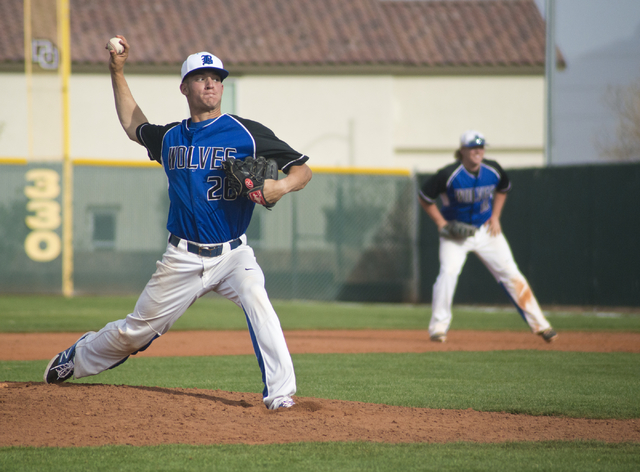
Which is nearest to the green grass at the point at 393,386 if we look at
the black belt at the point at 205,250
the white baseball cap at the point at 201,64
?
the black belt at the point at 205,250

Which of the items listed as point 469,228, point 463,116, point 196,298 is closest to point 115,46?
point 196,298

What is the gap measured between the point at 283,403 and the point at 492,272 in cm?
462

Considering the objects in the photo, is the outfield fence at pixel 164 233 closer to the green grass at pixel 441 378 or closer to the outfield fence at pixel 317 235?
the outfield fence at pixel 317 235

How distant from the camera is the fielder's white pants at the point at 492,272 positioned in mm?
8250

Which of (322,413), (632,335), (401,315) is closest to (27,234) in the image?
(401,315)

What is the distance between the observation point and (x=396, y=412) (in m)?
4.63

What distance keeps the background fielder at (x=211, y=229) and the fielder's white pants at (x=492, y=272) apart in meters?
4.20

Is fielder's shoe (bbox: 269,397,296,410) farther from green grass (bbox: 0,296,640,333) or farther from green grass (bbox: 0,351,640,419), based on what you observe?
green grass (bbox: 0,296,640,333)

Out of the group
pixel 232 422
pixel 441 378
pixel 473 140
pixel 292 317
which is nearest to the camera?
pixel 232 422

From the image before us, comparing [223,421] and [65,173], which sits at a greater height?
[65,173]

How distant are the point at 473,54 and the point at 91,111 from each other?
11230mm

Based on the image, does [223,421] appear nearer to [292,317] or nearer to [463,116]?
[292,317]

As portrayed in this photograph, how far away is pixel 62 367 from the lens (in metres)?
5.04

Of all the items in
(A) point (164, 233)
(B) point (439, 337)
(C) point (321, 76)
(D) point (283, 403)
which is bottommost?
(B) point (439, 337)
